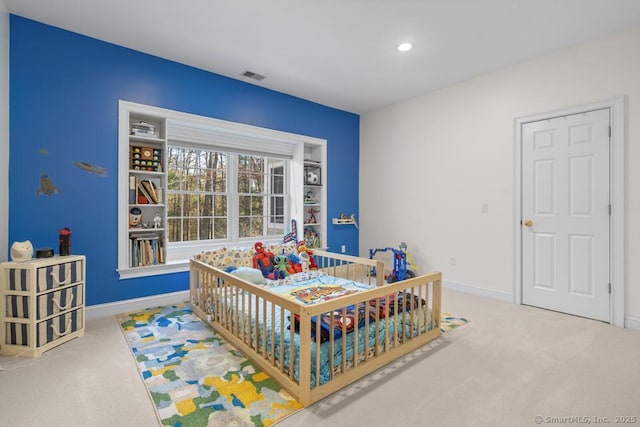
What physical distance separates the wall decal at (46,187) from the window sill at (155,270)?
0.89 m

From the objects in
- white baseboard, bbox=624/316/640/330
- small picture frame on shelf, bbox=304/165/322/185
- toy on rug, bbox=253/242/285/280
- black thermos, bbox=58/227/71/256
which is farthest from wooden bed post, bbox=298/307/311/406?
small picture frame on shelf, bbox=304/165/322/185

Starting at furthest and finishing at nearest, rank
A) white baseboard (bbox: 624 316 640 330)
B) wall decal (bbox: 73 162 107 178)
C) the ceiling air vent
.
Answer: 1. the ceiling air vent
2. wall decal (bbox: 73 162 107 178)
3. white baseboard (bbox: 624 316 640 330)

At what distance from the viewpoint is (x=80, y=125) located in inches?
112

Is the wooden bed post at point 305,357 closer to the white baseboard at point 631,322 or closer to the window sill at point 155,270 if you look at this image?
the window sill at point 155,270

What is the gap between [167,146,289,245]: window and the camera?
12.5 feet

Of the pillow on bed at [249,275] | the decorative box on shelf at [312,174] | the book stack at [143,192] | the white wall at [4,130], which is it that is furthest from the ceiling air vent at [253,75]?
the pillow on bed at [249,275]

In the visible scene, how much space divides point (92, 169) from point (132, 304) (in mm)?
1364

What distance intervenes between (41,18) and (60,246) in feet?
6.32

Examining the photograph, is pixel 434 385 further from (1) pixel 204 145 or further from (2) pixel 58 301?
(1) pixel 204 145

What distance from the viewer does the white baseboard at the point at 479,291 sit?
350 cm

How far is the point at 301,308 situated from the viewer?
167 cm

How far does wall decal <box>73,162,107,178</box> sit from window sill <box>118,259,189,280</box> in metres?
0.94

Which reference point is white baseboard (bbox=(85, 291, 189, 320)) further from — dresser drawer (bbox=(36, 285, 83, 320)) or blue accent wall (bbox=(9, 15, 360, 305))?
dresser drawer (bbox=(36, 285, 83, 320))

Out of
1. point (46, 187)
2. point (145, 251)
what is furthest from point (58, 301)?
point (46, 187)
